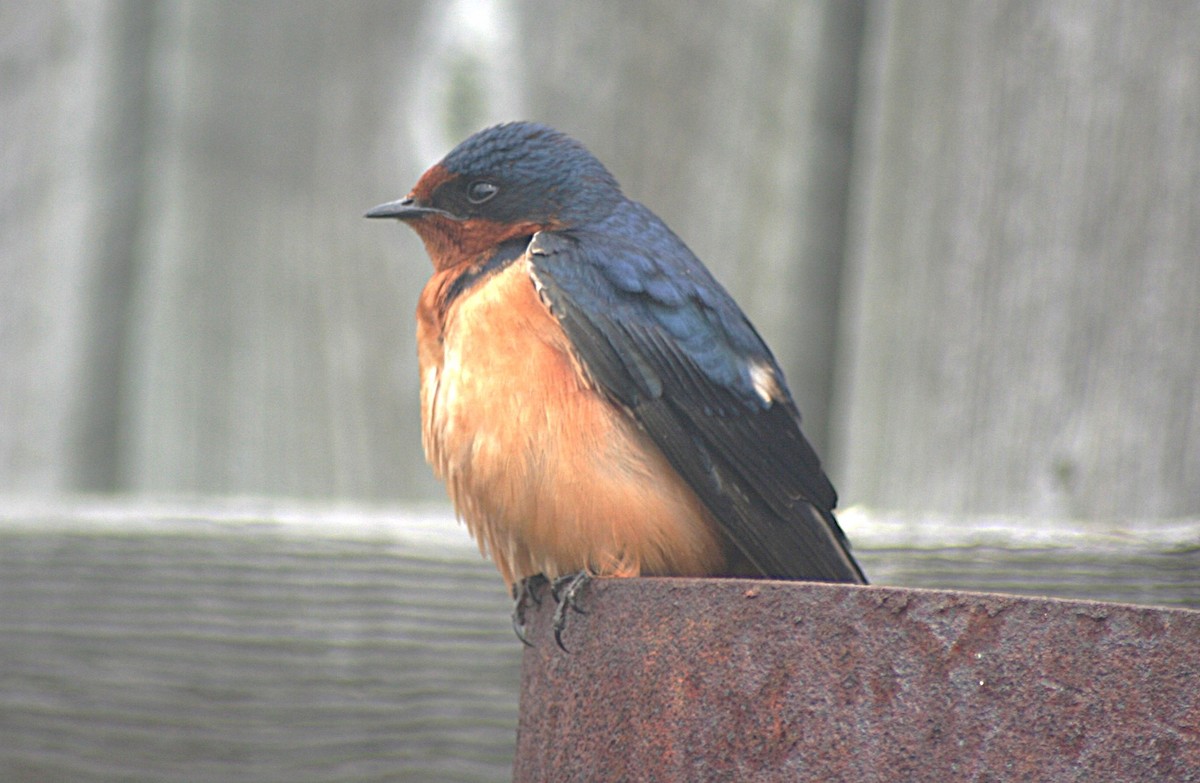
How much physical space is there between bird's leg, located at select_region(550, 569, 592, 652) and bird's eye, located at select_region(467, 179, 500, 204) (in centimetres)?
99

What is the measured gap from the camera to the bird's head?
2.85m

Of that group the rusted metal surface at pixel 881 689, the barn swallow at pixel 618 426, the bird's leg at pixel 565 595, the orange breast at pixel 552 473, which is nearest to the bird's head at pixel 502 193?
the barn swallow at pixel 618 426

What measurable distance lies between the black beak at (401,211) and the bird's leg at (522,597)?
82cm

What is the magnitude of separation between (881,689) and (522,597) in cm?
117

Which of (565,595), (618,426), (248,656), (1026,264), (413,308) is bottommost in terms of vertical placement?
(248,656)

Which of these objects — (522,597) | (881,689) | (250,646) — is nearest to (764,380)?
(522,597)

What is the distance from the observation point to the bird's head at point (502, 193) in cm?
285

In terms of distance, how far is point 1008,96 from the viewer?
2.42 metres

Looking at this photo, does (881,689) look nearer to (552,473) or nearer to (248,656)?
(552,473)

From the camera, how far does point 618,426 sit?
Result: 240 centimetres

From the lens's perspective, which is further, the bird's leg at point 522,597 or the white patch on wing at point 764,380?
the white patch on wing at point 764,380

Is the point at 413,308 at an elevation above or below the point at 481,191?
below

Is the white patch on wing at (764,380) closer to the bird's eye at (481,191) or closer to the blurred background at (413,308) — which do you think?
the blurred background at (413,308)

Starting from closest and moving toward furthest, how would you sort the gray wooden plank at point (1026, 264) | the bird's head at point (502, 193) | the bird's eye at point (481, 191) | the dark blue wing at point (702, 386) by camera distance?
the gray wooden plank at point (1026, 264) → the dark blue wing at point (702, 386) → the bird's head at point (502, 193) → the bird's eye at point (481, 191)
